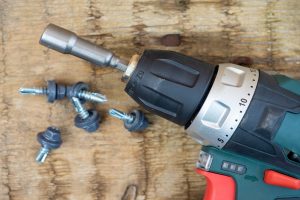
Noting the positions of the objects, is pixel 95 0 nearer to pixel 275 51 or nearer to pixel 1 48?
pixel 1 48

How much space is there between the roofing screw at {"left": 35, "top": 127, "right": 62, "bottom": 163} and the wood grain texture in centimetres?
3

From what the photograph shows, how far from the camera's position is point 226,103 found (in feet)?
2.63

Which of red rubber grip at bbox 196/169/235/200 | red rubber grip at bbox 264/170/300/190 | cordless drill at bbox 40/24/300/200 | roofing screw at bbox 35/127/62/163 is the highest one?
cordless drill at bbox 40/24/300/200

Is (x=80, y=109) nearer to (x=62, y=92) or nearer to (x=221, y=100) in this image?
(x=62, y=92)

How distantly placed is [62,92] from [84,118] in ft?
0.22

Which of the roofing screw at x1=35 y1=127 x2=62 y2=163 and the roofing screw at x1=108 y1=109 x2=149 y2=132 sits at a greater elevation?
the roofing screw at x1=108 y1=109 x2=149 y2=132

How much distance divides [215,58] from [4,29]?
1.45 feet

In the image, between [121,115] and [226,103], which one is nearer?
[226,103]

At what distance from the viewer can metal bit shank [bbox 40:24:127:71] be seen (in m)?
0.82

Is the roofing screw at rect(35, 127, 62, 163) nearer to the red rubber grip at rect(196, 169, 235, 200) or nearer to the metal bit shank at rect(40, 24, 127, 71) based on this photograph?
the metal bit shank at rect(40, 24, 127, 71)

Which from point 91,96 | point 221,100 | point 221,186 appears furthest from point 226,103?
point 91,96

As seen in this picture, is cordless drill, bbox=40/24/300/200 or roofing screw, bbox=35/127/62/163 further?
roofing screw, bbox=35/127/62/163

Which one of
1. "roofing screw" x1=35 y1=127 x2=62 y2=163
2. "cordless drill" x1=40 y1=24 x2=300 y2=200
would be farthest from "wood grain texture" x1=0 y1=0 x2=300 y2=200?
"cordless drill" x1=40 y1=24 x2=300 y2=200

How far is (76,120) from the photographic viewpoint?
0.94 meters
